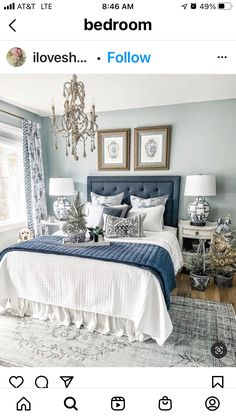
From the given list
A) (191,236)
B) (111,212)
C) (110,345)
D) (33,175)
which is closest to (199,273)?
(191,236)

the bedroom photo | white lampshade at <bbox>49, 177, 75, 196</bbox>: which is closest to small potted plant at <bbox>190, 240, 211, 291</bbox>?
the bedroom photo

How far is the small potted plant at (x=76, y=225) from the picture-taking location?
2.31 metres

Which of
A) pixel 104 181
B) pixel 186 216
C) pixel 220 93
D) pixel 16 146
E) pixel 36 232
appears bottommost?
pixel 36 232

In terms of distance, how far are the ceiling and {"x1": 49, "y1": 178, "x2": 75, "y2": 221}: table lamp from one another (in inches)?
44.7

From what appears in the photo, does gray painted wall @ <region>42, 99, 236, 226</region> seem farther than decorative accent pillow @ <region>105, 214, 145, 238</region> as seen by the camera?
Yes

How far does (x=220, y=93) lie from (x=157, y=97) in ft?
2.60

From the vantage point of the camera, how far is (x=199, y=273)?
2.76m

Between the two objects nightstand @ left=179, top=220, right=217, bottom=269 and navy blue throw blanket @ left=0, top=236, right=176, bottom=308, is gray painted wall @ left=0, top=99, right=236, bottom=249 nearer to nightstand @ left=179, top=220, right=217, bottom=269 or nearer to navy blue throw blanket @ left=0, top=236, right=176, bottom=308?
nightstand @ left=179, top=220, right=217, bottom=269
